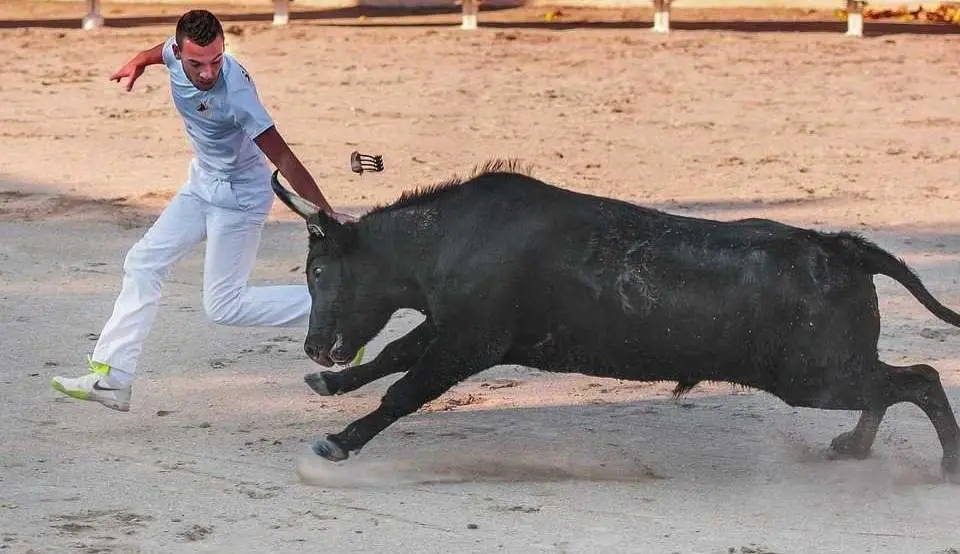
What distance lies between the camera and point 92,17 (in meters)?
18.9

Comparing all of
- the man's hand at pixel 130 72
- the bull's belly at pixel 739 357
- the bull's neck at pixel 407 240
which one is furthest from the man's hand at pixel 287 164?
the bull's belly at pixel 739 357

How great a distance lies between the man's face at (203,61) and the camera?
6.55 metres

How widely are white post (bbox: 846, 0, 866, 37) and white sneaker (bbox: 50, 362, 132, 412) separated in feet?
43.2

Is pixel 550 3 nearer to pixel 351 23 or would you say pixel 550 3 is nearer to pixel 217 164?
pixel 351 23

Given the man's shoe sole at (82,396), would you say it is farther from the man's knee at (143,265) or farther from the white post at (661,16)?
the white post at (661,16)

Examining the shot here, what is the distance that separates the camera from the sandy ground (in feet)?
19.6

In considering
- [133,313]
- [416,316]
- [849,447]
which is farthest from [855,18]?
[133,313]

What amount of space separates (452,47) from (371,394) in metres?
10.6

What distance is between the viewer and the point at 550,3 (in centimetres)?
2159

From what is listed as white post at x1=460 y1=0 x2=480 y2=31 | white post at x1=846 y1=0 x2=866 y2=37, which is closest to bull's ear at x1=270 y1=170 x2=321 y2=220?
white post at x1=460 y1=0 x2=480 y2=31

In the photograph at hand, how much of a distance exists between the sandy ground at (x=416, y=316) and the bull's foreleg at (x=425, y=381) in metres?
0.13

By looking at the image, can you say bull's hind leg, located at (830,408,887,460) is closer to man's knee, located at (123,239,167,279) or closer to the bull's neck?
the bull's neck

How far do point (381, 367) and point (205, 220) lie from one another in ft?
3.17

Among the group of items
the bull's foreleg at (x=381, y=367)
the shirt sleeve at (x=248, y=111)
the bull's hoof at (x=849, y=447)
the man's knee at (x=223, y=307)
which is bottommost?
the bull's hoof at (x=849, y=447)
